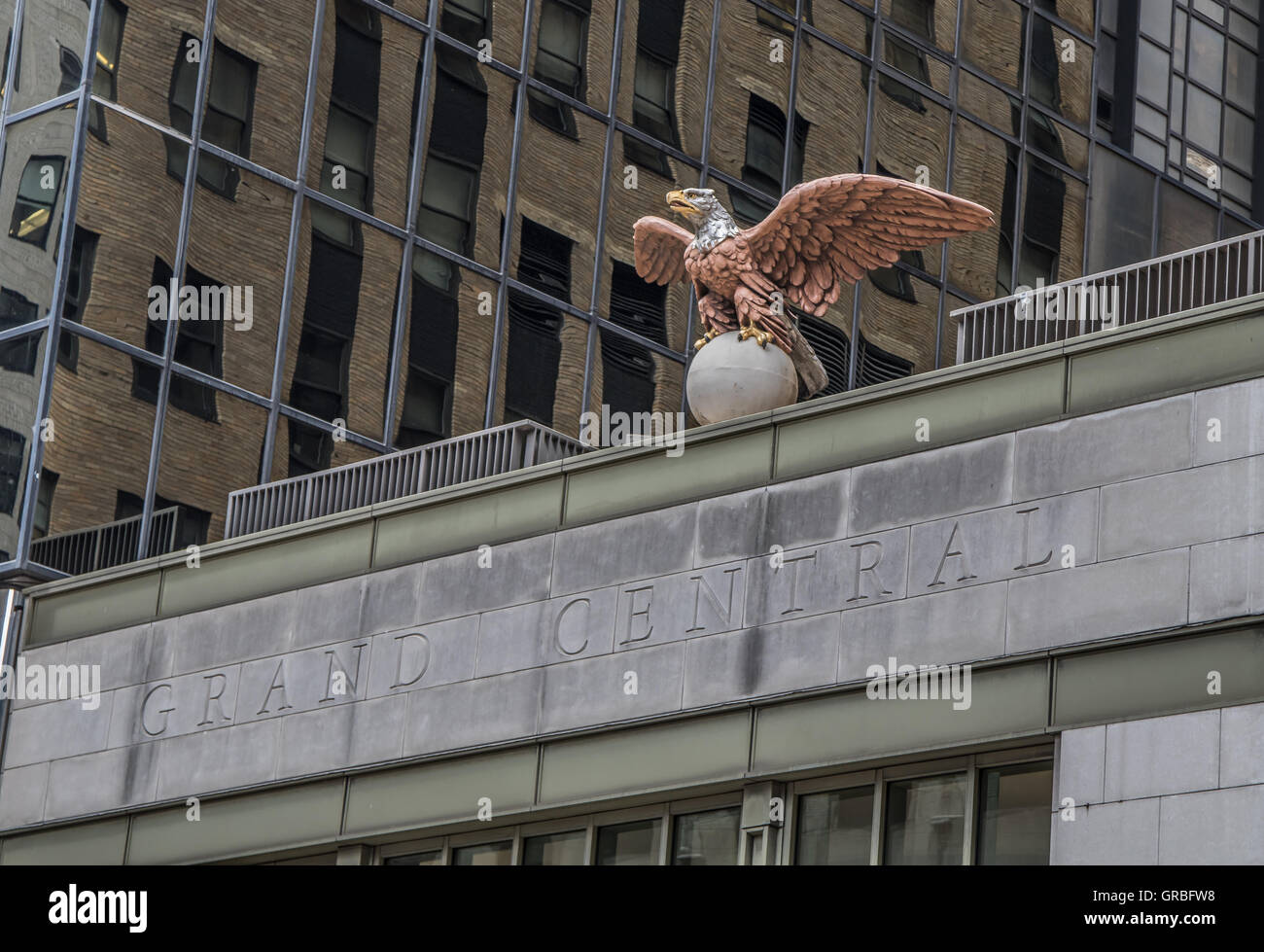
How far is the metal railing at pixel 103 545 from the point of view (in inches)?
1369

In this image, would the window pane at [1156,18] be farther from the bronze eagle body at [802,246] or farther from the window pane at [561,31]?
the bronze eagle body at [802,246]

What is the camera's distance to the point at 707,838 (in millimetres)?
25656

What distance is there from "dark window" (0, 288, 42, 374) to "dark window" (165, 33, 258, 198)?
329 cm

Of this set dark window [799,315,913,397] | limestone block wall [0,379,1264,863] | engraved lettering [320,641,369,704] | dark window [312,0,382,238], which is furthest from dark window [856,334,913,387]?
engraved lettering [320,641,369,704]

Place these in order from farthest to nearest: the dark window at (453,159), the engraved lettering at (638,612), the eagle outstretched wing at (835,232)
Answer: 1. the dark window at (453,159)
2. the eagle outstretched wing at (835,232)
3. the engraved lettering at (638,612)

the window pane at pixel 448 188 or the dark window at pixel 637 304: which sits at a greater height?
the window pane at pixel 448 188

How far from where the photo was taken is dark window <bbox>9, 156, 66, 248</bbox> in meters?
36.6

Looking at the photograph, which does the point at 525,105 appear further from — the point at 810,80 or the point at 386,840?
the point at 386,840

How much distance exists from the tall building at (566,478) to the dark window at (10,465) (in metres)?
0.07

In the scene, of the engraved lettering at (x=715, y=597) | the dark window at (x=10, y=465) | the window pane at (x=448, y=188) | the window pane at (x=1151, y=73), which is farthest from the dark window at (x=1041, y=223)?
the engraved lettering at (x=715, y=597)

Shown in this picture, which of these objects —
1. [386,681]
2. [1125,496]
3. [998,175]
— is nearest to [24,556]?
[386,681]

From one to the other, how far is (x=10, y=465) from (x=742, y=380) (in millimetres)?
12795

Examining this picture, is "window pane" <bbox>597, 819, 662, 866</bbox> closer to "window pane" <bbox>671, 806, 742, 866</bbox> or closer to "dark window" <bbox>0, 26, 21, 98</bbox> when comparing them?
"window pane" <bbox>671, 806, 742, 866</bbox>
